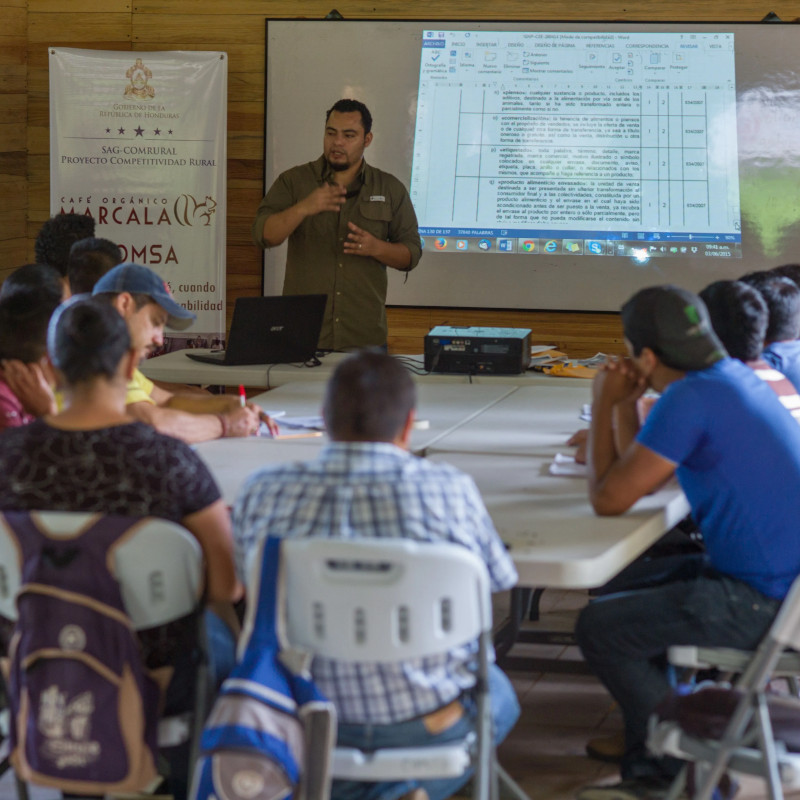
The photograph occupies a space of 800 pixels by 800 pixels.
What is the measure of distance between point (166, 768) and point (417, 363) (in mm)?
2637

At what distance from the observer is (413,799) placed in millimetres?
2131

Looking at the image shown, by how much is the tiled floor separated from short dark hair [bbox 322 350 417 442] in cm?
119

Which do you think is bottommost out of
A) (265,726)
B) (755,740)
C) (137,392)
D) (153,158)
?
(755,740)

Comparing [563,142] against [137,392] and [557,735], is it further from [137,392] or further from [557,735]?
[557,735]

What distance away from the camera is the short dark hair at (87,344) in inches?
75.8

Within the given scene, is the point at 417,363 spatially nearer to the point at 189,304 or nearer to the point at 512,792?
the point at 189,304

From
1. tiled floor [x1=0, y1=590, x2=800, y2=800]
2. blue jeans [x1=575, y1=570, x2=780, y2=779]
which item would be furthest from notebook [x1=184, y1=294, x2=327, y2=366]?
blue jeans [x1=575, y1=570, x2=780, y2=779]

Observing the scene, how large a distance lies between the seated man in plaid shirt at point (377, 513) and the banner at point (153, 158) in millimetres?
4298

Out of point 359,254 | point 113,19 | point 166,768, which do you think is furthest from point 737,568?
point 113,19

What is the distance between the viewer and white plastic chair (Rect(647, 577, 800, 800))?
73.7 inches

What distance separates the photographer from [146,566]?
1.78 m

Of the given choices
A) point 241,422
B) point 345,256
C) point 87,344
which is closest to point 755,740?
point 87,344

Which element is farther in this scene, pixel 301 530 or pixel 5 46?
pixel 5 46

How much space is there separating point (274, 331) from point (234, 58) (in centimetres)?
253
